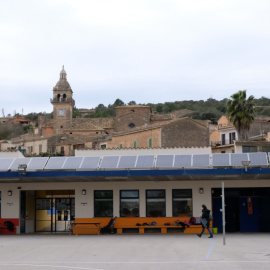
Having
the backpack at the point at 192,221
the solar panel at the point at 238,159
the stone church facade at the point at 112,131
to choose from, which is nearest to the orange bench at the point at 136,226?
the backpack at the point at 192,221

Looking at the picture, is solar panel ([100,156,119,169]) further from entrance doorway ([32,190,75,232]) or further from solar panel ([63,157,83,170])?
entrance doorway ([32,190,75,232])

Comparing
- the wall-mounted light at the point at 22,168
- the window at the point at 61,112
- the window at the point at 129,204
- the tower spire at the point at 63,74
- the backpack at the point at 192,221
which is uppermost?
the tower spire at the point at 63,74

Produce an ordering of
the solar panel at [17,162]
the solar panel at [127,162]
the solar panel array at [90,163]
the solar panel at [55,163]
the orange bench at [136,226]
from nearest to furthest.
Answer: the solar panel at [127,162] → the solar panel array at [90,163] → the solar panel at [55,163] → the solar panel at [17,162] → the orange bench at [136,226]

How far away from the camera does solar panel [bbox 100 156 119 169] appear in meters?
23.9

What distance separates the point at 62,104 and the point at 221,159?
8617 cm

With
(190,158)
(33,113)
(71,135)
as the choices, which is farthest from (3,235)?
(33,113)

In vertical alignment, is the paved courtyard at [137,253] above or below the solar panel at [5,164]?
below

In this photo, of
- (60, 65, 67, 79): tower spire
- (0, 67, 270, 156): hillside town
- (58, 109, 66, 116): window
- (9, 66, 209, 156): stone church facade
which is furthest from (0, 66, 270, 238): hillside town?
(60, 65, 67, 79): tower spire

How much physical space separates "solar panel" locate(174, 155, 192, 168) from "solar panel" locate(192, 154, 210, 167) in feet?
0.91

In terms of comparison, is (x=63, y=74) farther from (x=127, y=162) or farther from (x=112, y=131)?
(x=127, y=162)

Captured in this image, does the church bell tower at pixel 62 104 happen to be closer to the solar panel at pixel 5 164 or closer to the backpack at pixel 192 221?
the solar panel at pixel 5 164

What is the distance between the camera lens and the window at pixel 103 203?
25.7m

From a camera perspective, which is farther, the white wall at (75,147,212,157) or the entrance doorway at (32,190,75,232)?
the entrance doorway at (32,190,75,232)

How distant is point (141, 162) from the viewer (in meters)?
24.1
